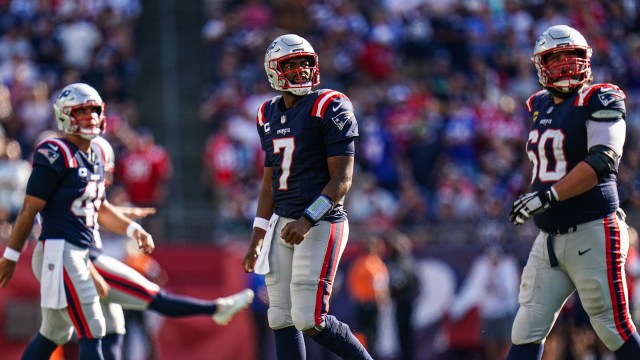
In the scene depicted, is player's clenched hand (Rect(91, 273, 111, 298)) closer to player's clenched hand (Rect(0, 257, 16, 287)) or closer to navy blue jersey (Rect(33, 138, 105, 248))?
navy blue jersey (Rect(33, 138, 105, 248))

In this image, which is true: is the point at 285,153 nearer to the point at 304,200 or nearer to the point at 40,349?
the point at 304,200

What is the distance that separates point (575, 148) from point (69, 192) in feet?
11.2

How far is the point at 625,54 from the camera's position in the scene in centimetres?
1655

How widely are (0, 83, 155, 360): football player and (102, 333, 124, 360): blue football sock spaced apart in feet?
1.48

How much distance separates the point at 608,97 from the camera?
6.75 meters

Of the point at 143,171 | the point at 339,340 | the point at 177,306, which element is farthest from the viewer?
the point at 143,171

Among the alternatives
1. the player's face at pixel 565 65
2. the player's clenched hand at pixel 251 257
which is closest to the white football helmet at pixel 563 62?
the player's face at pixel 565 65

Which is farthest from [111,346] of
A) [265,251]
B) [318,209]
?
[318,209]

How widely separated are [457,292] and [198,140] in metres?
5.08

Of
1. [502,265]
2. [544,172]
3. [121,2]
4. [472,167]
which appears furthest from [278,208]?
[121,2]

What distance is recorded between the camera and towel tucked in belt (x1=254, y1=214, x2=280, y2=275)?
7027 millimetres

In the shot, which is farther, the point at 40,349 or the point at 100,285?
the point at 100,285

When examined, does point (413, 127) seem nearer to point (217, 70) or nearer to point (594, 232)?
point (217, 70)

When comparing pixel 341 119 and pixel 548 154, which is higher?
pixel 341 119
